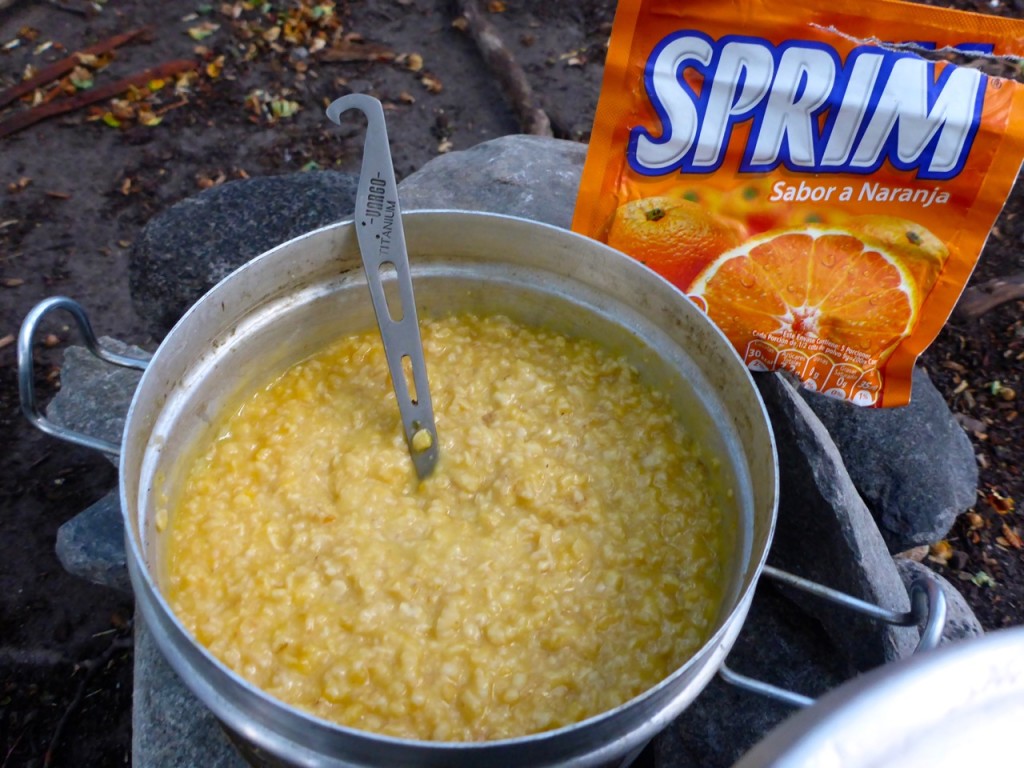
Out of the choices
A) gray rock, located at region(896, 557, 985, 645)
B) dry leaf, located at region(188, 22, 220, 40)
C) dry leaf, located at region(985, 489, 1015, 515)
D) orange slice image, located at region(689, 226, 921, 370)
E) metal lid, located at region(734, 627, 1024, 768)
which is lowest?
dry leaf, located at region(985, 489, 1015, 515)

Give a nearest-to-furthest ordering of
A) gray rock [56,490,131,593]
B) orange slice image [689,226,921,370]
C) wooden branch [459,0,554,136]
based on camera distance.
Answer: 1. orange slice image [689,226,921,370]
2. gray rock [56,490,131,593]
3. wooden branch [459,0,554,136]

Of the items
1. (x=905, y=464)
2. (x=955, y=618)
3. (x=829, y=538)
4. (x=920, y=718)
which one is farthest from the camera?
(x=905, y=464)

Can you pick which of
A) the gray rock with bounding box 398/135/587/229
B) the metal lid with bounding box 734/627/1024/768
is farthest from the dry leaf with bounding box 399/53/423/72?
the metal lid with bounding box 734/627/1024/768

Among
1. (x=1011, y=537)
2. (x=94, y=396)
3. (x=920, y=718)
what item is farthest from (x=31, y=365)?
(x=1011, y=537)

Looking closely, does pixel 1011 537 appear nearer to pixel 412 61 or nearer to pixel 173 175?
pixel 412 61

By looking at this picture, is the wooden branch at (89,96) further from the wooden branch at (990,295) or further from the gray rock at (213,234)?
the wooden branch at (990,295)

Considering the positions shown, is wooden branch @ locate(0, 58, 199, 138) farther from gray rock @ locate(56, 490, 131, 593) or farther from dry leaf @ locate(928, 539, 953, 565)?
dry leaf @ locate(928, 539, 953, 565)
